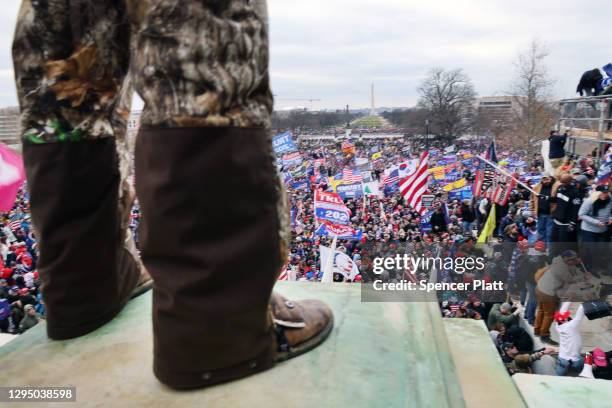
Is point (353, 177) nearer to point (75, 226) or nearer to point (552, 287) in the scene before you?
point (552, 287)

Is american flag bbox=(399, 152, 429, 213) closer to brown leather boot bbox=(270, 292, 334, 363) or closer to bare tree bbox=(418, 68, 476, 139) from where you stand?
brown leather boot bbox=(270, 292, 334, 363)

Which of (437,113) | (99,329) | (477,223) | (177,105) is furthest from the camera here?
(437,113)

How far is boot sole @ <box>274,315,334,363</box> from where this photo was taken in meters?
1.67

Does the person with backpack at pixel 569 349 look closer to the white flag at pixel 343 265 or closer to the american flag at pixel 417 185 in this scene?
the white flag at pixel 343 265

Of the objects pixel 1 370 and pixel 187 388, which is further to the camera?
pixel 1 370

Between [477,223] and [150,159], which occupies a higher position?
[150,159]

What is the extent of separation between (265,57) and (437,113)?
54.1 metres

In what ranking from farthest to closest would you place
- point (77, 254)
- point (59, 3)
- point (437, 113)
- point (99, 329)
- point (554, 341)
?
point (437, 113) < point (554, 341) < point (99, 329) < point (77, 254) < point (59, 3)

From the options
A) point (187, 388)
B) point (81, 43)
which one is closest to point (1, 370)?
point (187, 388)

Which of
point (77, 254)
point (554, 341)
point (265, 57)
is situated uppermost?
point (265, 57)

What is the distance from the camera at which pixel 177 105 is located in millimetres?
1319

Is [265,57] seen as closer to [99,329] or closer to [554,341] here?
[99,329]

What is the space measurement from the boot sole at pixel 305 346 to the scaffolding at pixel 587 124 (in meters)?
9.23

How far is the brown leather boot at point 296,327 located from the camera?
168 centimetres
